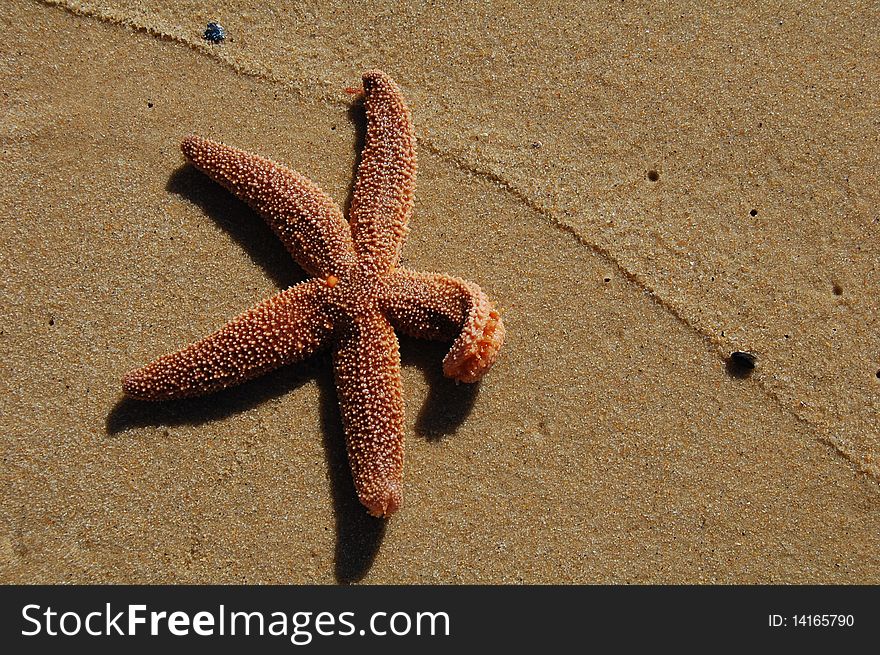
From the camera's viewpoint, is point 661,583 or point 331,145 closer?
point 661,583

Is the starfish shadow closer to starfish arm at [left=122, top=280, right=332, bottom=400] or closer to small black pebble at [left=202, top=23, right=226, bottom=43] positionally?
starfish arm at [left=122, top=280, right=332, bottom=400]

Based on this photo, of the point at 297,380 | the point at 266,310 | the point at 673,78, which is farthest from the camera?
the point at 673,78

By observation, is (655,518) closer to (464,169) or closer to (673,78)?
(464,169)

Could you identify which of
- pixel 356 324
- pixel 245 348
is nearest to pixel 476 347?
pixel 356 324

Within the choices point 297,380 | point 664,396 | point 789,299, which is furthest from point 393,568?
point 789,299

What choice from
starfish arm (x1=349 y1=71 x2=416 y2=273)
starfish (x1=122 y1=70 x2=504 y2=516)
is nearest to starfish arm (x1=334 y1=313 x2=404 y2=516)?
starfish (x1=122 y1=70 x2=504 y2=516)

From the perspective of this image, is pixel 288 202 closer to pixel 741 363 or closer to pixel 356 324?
pixel 356 324
